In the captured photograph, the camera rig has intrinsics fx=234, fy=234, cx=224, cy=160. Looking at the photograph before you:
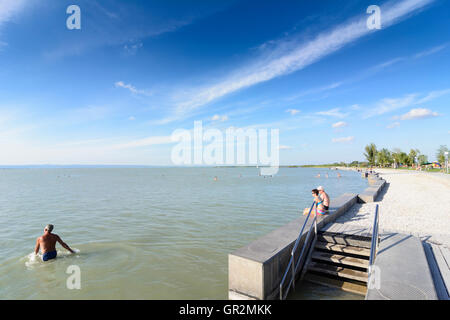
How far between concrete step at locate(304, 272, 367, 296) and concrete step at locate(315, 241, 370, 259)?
84cm

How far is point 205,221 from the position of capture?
13.2 meters

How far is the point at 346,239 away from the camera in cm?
677

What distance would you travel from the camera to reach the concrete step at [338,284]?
556 cm

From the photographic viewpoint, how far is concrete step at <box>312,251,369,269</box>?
6017 millimetres

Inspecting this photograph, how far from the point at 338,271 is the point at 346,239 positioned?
109 cm

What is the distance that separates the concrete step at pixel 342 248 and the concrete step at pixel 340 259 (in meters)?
0.15

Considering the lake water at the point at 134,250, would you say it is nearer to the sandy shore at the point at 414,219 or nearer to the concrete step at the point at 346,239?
the concrete step at the point at 346,239

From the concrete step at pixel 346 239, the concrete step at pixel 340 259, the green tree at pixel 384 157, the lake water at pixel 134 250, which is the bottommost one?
the lake water at pixel 134 250

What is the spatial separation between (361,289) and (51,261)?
9354 millimetres

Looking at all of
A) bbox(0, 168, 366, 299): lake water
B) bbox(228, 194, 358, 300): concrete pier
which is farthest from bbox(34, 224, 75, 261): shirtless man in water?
bbox(228, 194, 358, 300): concrete pier

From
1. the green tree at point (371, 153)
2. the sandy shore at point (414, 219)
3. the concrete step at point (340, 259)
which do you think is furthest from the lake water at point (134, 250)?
the green tree at point (371, 153)
